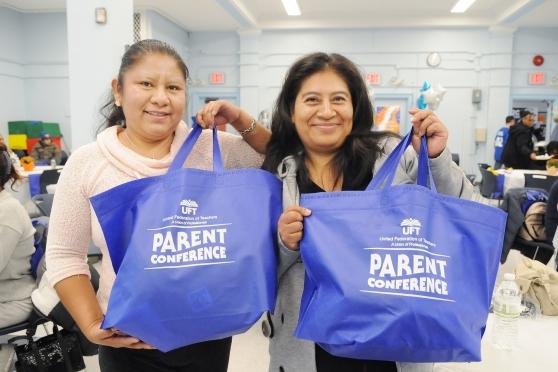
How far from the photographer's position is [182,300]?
940 millimetres

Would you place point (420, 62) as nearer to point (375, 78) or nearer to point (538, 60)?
point (375, 78)

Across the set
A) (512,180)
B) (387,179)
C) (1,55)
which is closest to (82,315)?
(387,179)

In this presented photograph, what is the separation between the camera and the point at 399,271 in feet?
2.93

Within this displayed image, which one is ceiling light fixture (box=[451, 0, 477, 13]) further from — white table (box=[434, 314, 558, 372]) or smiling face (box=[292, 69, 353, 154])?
smiling face (box=[292, 69, 353, 154])

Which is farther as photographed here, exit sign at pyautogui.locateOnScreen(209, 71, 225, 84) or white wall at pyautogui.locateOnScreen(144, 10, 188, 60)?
exit sign at pyautogui.locateOnScreen(209, 71, 225, 84)

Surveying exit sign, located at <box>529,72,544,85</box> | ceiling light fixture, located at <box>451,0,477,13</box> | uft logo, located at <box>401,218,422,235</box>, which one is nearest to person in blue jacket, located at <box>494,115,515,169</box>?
exit sign, located at <box>529,72,544,85</box>

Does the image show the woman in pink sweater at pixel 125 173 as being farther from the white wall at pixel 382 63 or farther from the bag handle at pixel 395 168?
the white wall at pixel 382 63

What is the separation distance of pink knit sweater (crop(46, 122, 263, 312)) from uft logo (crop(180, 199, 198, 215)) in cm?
19

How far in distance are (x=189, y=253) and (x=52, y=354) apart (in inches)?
58.4

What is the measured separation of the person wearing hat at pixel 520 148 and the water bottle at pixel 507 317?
6.83 metres

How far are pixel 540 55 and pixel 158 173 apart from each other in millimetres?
10640

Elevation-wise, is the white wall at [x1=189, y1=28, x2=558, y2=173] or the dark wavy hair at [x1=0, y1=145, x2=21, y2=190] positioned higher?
the white wall at [x1=189, y1=28, x2=558, y2=173]

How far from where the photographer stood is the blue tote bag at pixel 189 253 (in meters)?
0.95

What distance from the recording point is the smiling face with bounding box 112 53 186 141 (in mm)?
1153
